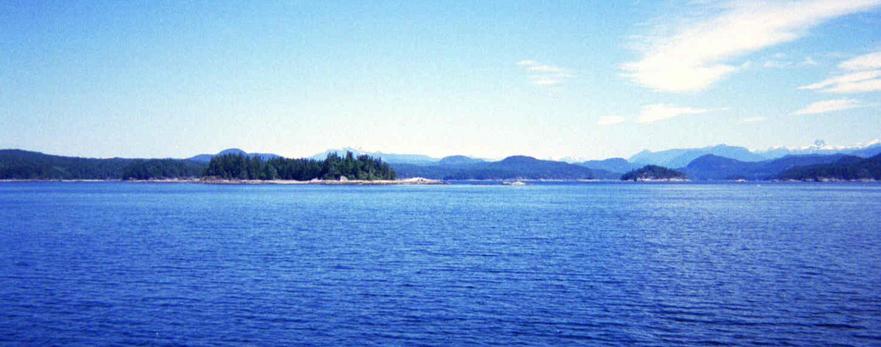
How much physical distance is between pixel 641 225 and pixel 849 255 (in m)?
26.0

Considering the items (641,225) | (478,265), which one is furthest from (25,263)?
(641,225)

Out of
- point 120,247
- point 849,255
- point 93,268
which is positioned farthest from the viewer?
point 120,247

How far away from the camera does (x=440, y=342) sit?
2045 cm

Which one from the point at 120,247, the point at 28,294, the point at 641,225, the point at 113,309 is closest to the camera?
the point at 113,309

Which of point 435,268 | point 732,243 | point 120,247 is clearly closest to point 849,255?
point 732,243

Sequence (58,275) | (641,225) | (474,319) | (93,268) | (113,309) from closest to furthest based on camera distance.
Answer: (474,319), (113,309), (58,275), (93,268), (641,225)

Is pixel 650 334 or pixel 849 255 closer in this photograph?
pixel 650 334

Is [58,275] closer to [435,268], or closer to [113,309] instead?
[113,309]

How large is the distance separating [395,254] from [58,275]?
744 inches

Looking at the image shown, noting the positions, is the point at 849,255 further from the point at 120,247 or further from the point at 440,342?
the point at 120,247

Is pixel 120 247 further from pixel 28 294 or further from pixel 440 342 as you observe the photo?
pixel 440 342

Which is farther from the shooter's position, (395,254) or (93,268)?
(395,254)

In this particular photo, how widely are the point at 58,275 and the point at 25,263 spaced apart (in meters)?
6.12

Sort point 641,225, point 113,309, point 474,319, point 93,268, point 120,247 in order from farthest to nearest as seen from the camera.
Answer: point 641,225 → point 120,247 → point 93,268 → point 113,309 → point 474,319
